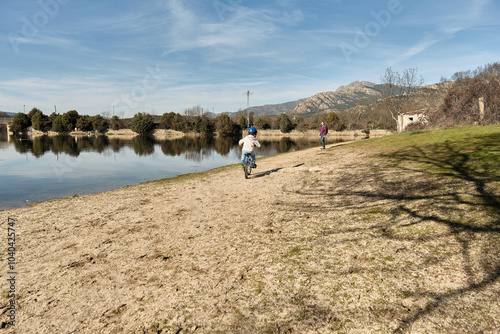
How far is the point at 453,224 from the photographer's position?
484 cm

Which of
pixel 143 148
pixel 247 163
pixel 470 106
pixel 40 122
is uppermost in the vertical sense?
pixel 40 122

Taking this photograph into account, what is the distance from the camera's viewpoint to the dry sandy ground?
9.71ft

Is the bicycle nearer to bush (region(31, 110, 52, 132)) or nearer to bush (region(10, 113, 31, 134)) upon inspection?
bush (region(31, 110, 52, 132))

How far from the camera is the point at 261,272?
3988 mm

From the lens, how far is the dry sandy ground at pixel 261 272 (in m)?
2.96

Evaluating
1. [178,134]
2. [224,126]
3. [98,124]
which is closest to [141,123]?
[178,134]

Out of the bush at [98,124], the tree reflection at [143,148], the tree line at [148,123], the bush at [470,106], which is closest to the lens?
the bush at [470,106]

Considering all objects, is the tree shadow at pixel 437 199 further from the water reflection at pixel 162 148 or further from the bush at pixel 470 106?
the water reflection at pixel 162 148

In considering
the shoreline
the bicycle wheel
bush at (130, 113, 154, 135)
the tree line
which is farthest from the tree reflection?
bush at (130, 113, 154, 135)

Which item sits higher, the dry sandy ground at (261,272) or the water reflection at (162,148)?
the water reflection at (162,148)

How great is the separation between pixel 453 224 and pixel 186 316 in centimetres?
511

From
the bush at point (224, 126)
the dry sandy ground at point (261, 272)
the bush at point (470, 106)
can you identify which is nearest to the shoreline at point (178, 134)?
the bush at point (224, 126)

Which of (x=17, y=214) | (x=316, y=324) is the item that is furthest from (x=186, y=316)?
(x=17, y=214)

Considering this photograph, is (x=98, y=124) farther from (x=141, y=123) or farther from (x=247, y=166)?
(x=247, y=166)
